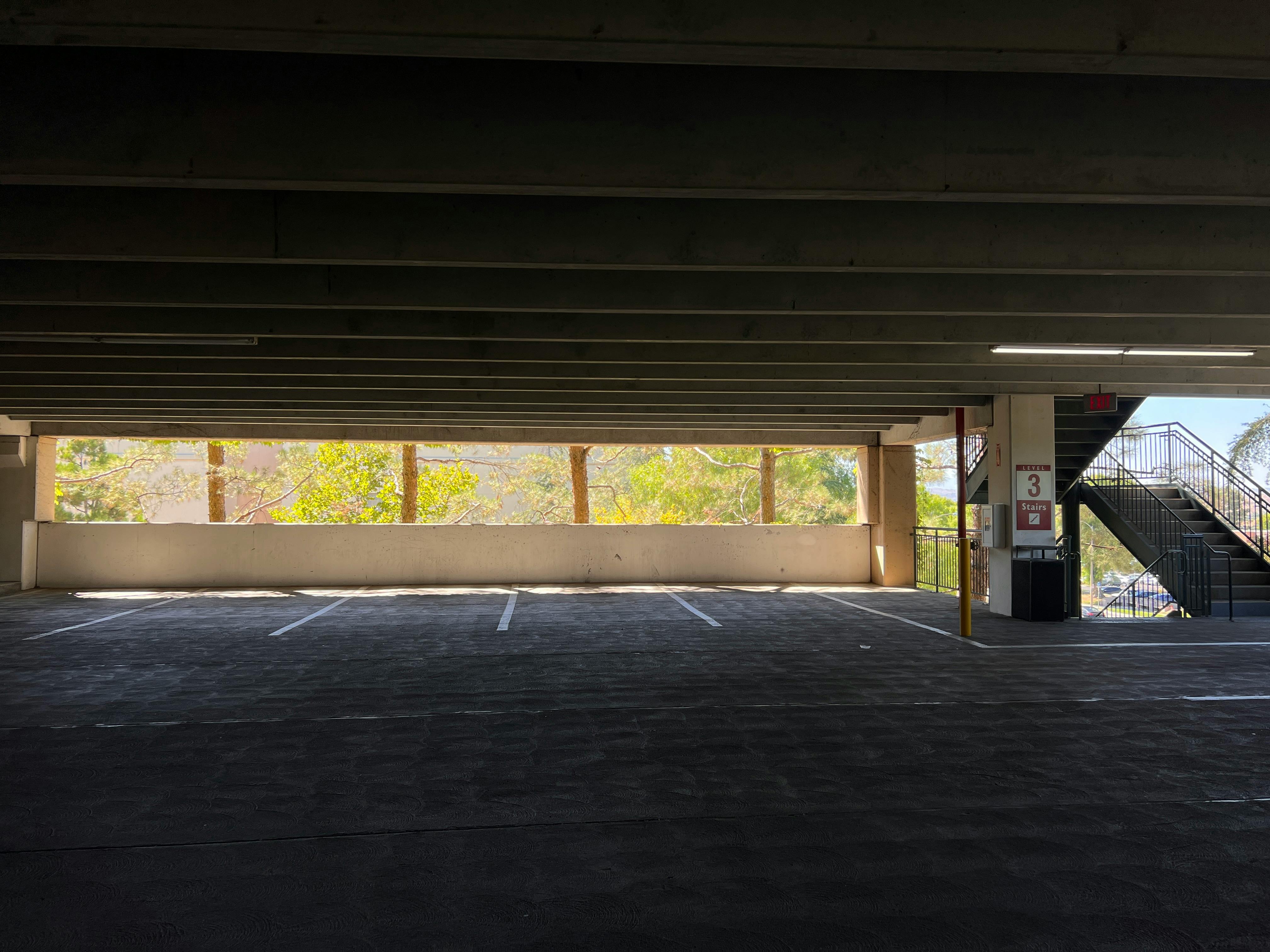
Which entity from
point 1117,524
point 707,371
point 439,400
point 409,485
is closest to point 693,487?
point 409,485

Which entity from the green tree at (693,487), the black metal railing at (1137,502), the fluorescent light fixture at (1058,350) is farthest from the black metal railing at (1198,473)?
the green tree at (693,487)

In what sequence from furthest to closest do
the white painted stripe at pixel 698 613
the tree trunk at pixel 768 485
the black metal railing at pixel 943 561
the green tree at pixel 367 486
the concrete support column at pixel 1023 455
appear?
the green tree at pixel 367 486
the tree trunk at pixel 768 485
the black metal railing at pixel 943 561
the concrete support column at pixel 1023 455
the white painted stripe at pixel 698 613

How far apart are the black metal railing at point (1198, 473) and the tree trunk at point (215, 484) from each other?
84.0 feet

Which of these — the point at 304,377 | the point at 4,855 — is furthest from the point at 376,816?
the point at 304,377

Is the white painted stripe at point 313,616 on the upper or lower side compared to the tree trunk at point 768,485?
lower

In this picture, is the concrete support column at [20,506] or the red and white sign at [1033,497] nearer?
the red and white sign at [1033,497]

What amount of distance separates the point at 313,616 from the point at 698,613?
262 inches

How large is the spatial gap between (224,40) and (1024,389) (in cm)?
1311

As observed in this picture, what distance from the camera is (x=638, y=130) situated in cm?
515

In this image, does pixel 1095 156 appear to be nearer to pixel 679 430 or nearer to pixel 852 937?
pixel 852 937

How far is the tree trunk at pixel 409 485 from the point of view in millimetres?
28797

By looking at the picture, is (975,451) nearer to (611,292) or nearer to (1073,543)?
(1073,543)

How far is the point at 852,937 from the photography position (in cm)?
367

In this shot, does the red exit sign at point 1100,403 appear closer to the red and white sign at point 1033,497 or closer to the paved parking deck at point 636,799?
the red and white sign at point 1033,497
